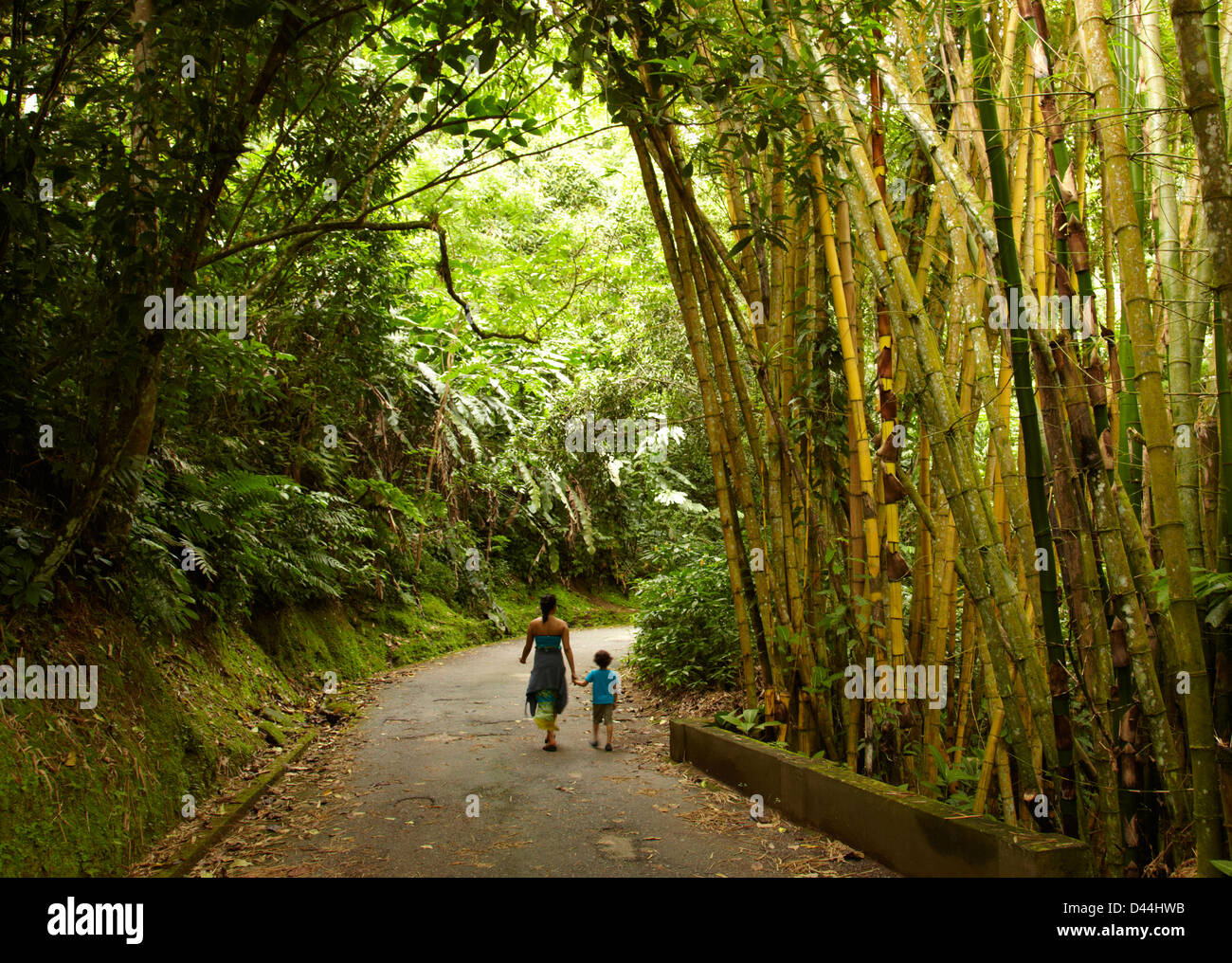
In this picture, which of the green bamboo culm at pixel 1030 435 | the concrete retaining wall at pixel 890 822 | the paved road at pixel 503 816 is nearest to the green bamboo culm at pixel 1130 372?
the green bamboo culm at pixel 1030 435

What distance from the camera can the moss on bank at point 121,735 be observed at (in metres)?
2.99

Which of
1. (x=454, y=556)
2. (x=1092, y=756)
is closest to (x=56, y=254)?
(x=1092, y=756)

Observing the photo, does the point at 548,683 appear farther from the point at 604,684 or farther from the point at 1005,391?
Answer: the point at 1005,391

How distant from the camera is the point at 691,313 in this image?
4.44 m

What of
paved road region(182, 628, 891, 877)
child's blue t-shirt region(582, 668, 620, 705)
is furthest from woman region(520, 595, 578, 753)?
paved road region(182, 628, 891, 877)

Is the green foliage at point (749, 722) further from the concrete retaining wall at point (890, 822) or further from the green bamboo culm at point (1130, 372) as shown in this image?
the green bamboo culm at point (1130, 372)

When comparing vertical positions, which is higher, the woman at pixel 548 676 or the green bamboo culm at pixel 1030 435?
the green bamboo culm at pixel 1030 435

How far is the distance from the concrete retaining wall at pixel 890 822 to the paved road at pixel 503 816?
0.36 ft

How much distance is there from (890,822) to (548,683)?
3099 mm

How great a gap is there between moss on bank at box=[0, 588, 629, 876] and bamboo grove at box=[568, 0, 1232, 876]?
3.16 meters

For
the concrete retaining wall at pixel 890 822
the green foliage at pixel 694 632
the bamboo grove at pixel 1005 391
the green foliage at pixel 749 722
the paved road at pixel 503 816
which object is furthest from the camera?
the green foliage at pixel 694 632

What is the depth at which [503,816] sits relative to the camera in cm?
411

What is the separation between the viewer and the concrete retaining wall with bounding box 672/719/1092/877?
98.0 inches
